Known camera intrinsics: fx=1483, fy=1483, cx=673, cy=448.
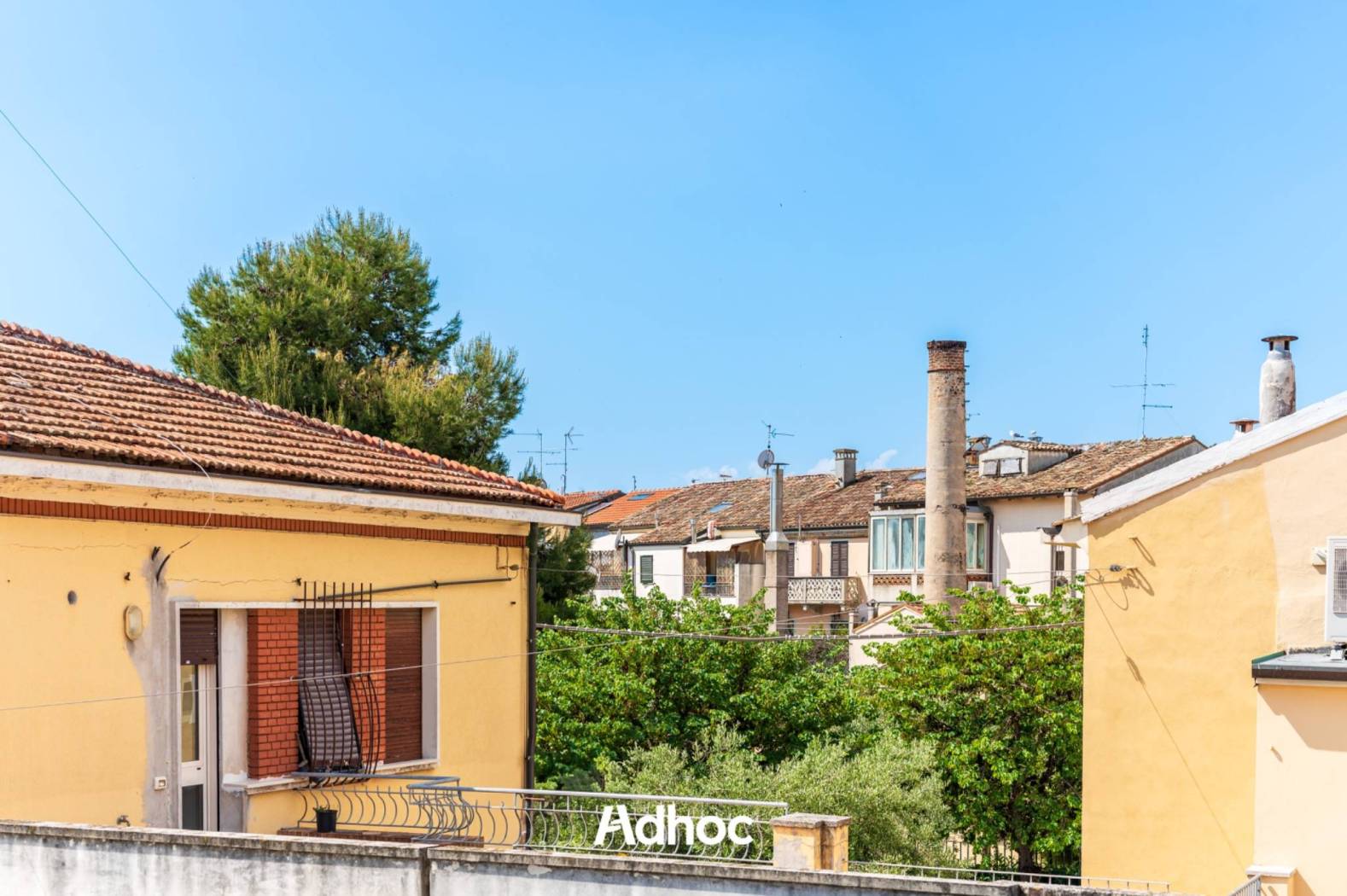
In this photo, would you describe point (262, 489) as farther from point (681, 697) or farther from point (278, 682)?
point (681, 697)

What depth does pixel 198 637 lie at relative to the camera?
37.7ft

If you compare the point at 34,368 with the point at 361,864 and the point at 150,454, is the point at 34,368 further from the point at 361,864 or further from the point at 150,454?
the point at 361,864

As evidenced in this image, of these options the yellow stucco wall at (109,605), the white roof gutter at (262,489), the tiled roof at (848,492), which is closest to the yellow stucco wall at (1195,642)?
the white roof gutter at (262,489)

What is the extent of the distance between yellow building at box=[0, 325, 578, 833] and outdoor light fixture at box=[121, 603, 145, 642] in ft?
0.06

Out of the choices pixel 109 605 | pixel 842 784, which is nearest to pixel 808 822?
pixel 109 605

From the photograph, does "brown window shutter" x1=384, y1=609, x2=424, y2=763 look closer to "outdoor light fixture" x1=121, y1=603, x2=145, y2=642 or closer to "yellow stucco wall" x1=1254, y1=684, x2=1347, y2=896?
"outdoor light fixture" x1=121, y1=603, x2=145, y2=642

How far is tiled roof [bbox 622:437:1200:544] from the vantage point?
47.6m

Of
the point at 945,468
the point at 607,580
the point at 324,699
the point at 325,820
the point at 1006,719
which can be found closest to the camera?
the point at 325,820

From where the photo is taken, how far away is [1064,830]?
2442cm

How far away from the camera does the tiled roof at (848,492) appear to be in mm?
→ 47625

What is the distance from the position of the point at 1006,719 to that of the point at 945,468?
542 inches

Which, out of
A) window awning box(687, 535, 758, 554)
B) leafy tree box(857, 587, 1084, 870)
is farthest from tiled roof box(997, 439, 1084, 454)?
leafy tree box(857, 587, 1084, 870)

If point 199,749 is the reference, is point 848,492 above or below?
above

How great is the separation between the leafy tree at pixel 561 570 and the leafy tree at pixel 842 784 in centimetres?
1053
